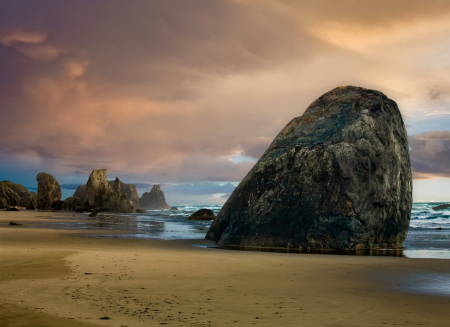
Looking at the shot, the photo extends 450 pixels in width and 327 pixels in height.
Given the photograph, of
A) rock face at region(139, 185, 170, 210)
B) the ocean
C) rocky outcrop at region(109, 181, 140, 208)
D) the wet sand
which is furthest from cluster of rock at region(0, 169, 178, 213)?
rock face at region(139, 185, 170, 210)

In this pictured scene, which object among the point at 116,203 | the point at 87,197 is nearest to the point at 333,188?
the point at 116,203

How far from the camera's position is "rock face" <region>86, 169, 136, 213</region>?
249ft

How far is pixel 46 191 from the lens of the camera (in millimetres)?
77625

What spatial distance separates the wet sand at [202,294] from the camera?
4.05m

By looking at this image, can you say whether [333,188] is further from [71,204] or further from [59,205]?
[59,205]

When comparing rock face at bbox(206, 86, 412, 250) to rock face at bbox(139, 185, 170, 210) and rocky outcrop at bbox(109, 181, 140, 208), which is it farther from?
rock face at bbox(139, 185, 170, 210)

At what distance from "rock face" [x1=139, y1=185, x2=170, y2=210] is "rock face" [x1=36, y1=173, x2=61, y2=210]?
93217mm

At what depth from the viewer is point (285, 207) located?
1303cm

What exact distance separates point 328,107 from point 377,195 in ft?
14.9

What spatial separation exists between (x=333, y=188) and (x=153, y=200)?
16553 cm

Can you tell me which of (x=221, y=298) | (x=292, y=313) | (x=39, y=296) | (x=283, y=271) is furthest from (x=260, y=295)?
(x=39, y=296)

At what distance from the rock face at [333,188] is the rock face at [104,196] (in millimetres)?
64174

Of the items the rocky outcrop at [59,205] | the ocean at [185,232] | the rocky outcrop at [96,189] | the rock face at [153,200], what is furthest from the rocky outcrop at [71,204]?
the rock face at [153,200]

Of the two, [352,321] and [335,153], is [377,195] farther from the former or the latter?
[352,321]
